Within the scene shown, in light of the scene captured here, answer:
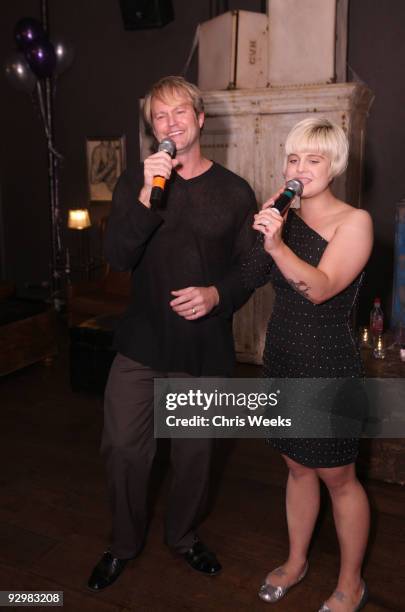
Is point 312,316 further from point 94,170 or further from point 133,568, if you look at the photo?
point 94,170

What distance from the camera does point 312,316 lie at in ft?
6.07

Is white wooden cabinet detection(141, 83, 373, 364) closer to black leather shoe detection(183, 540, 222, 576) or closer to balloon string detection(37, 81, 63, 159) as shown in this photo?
balloon string detection(37, 81, 63, 159)

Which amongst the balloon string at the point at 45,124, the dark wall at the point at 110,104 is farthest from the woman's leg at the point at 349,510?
the balloon string at the point at 45,124

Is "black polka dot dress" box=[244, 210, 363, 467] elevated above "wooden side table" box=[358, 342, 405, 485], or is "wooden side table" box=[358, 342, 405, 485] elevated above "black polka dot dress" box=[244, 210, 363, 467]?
"black polka dot dress" box=[244, 210, 363, 467]

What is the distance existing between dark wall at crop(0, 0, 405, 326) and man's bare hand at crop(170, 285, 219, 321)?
338 cm

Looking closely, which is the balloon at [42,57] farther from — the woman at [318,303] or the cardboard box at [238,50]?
the woman at [318,303]

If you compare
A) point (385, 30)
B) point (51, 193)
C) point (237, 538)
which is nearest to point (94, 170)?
point (51, 193)

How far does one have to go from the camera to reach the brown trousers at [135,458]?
2117mm

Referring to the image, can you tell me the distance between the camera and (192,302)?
1974mm

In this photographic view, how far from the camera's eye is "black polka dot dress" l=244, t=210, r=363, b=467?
1.84 metres

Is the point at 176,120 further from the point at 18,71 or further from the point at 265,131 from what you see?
the point at 18,71

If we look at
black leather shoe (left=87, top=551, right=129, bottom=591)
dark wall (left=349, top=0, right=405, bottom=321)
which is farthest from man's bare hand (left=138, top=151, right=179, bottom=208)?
dark wall (left=349, top=0, right=405, bottom=321)

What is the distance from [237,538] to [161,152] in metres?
1.72

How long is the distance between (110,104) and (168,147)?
4759mm
